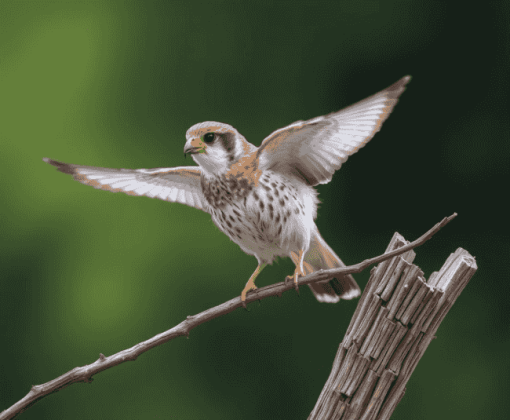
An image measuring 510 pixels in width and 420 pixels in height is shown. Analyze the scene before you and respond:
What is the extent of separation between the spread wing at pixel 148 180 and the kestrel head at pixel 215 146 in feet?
0.49

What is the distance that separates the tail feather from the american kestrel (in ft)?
0.07

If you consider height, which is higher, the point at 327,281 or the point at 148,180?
the point at 148,180

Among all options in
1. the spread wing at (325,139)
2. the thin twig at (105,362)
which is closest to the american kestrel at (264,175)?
the spread wing at (325,139)

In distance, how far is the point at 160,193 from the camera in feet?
5.97

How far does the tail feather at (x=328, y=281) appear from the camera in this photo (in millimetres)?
1895

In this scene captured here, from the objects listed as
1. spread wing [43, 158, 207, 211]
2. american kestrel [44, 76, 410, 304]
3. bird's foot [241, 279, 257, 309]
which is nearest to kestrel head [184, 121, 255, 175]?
american kestrel [44, 76, 410, 304]

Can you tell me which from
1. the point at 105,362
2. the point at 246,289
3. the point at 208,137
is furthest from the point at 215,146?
the point at 105,362

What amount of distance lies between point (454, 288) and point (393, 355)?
0.27 metres

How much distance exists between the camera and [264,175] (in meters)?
1.69

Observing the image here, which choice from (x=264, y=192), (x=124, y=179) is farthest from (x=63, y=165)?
(x=264, y=192)

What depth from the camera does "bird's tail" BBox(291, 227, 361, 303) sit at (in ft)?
6.22

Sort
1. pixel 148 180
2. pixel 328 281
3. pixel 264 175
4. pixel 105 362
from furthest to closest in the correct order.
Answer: pixel 328 281 < pixel 148 180 < pixel 264 175 < pixel 105 362

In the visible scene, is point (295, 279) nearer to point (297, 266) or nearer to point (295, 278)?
point (295, 278)

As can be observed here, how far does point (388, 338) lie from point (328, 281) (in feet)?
1.55
